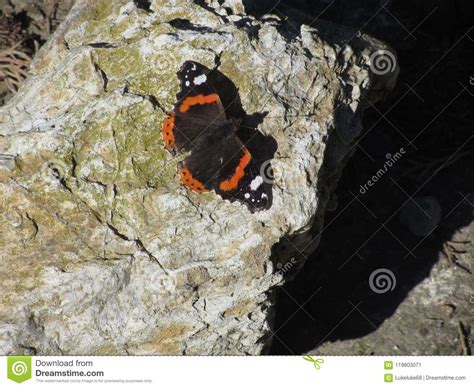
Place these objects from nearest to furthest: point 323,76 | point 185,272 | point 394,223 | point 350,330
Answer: point 185,272, point 323,76, point 350,330, point 394,223

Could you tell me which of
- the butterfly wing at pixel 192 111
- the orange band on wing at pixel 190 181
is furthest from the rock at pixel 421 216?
the orange band on wing at pixel 190 181

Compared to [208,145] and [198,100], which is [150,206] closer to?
[208,145]

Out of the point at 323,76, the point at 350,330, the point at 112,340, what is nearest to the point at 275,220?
the point at 323,76

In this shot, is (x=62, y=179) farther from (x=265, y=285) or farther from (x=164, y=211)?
(x=265, y=285)
